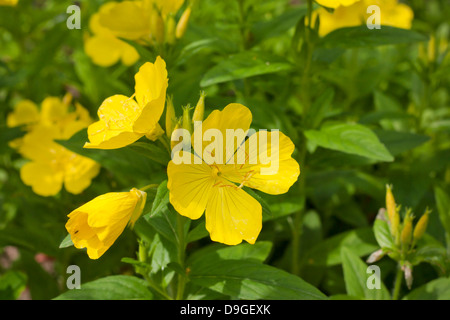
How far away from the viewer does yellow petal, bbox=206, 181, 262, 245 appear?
1102 mm

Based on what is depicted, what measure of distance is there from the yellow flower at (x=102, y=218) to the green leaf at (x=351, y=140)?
627 millimetres

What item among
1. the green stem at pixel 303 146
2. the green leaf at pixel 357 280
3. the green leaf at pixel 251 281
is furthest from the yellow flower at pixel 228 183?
the green leaf at pixel 357 280

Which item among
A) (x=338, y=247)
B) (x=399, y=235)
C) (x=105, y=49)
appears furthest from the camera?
(x=105, y=49)

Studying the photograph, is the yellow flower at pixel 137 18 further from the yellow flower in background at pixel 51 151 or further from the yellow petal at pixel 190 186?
the yellow petal at pixel 190 186

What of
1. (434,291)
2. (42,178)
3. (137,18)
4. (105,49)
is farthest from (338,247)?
(105,49)

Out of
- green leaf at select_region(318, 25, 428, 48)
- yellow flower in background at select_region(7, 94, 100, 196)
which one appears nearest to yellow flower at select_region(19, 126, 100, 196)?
yellow flower in background at select_region(7, 94, 100, 196)

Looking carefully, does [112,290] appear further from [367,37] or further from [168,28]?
[367,37]

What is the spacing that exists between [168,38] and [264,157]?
60cm

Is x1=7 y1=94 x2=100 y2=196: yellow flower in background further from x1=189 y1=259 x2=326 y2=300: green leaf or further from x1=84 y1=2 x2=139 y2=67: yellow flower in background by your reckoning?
x1=189 y1=259 x2=326 y2=300: green leaf

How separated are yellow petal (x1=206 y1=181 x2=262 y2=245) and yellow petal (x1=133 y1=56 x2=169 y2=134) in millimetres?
231

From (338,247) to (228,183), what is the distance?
831 mm

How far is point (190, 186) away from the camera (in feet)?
3.67
